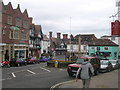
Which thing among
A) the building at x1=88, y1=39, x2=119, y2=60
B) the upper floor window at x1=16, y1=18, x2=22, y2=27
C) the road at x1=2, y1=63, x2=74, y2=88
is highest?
the upper floor window at x1=16, y1=18, x2=22, y2=27

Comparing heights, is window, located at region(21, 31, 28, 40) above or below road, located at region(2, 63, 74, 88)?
above

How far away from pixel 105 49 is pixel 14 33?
96.5 ft

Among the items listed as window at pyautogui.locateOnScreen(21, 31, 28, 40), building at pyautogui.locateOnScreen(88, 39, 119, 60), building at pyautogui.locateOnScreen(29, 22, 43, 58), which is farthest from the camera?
building at pyautogui.locateOnScreen(88, 39, 119, 60)

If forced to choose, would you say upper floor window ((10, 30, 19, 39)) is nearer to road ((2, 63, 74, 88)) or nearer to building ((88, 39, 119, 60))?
road ((2, 63, 74, 88))

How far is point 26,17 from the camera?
1833 inches

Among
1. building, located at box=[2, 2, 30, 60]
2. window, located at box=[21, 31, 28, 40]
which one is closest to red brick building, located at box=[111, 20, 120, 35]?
building, located at box=[2, 2, 30, 60]

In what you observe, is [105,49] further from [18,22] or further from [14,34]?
[14,34]

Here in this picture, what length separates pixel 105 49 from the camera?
58344 mm

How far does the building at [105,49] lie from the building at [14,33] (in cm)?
2274

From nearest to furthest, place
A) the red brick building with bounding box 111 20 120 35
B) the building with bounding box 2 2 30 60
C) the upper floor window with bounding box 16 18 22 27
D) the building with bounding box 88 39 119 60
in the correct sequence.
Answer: the red brick building with bounding box 111 20 120 35 → the building with bounding box 2 2 30 60 → the upper floor window with bounding box 16 18 22 27 → the building with bounding box 88 39 119 60

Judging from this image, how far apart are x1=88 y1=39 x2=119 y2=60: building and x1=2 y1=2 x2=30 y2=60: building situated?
74.6 ft

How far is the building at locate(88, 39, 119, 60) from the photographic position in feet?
189

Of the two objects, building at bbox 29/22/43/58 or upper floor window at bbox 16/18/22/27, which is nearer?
upper floor window at bbox 16/18/22/27

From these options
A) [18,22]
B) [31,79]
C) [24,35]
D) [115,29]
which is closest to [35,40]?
[24,35]
